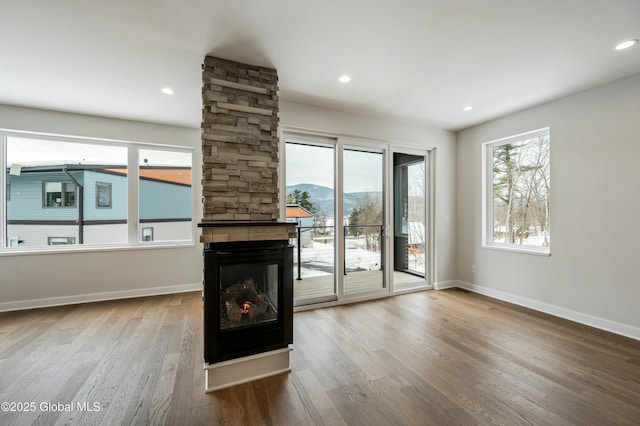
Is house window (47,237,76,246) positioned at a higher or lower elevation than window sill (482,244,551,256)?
higher

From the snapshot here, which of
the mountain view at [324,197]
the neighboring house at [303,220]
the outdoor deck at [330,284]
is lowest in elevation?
the outdoor deck at [330,284]

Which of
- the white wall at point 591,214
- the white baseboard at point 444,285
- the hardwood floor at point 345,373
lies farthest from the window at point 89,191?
the white wall at point 591,214

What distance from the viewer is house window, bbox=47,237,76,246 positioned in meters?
3.69

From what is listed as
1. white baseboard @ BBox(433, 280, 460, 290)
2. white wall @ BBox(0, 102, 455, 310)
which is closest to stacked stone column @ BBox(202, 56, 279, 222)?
white wall @ BBox(0, 102, 455, 310)

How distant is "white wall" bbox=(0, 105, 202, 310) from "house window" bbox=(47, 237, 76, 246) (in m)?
0.19

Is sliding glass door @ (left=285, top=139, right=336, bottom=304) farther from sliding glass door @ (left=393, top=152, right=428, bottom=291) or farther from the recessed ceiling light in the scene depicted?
the recessed ceiling light

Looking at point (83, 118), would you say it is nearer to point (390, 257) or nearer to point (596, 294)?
point (390, 257)

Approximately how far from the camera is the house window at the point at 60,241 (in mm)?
3693

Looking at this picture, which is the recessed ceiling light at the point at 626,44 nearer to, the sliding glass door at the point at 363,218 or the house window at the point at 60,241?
the sliding glass door at the point at 363,218

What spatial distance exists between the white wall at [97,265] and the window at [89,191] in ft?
0.50

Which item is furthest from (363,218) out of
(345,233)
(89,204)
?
(89,204)

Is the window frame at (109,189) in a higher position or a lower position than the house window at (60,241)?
higher

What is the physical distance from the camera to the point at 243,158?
236 cm

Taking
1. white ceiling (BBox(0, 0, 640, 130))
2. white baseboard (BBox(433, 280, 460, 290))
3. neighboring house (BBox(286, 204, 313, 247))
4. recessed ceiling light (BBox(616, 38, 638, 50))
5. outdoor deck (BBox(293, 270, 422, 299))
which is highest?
white ceiling (BBox(0, 0, 640, 130))
